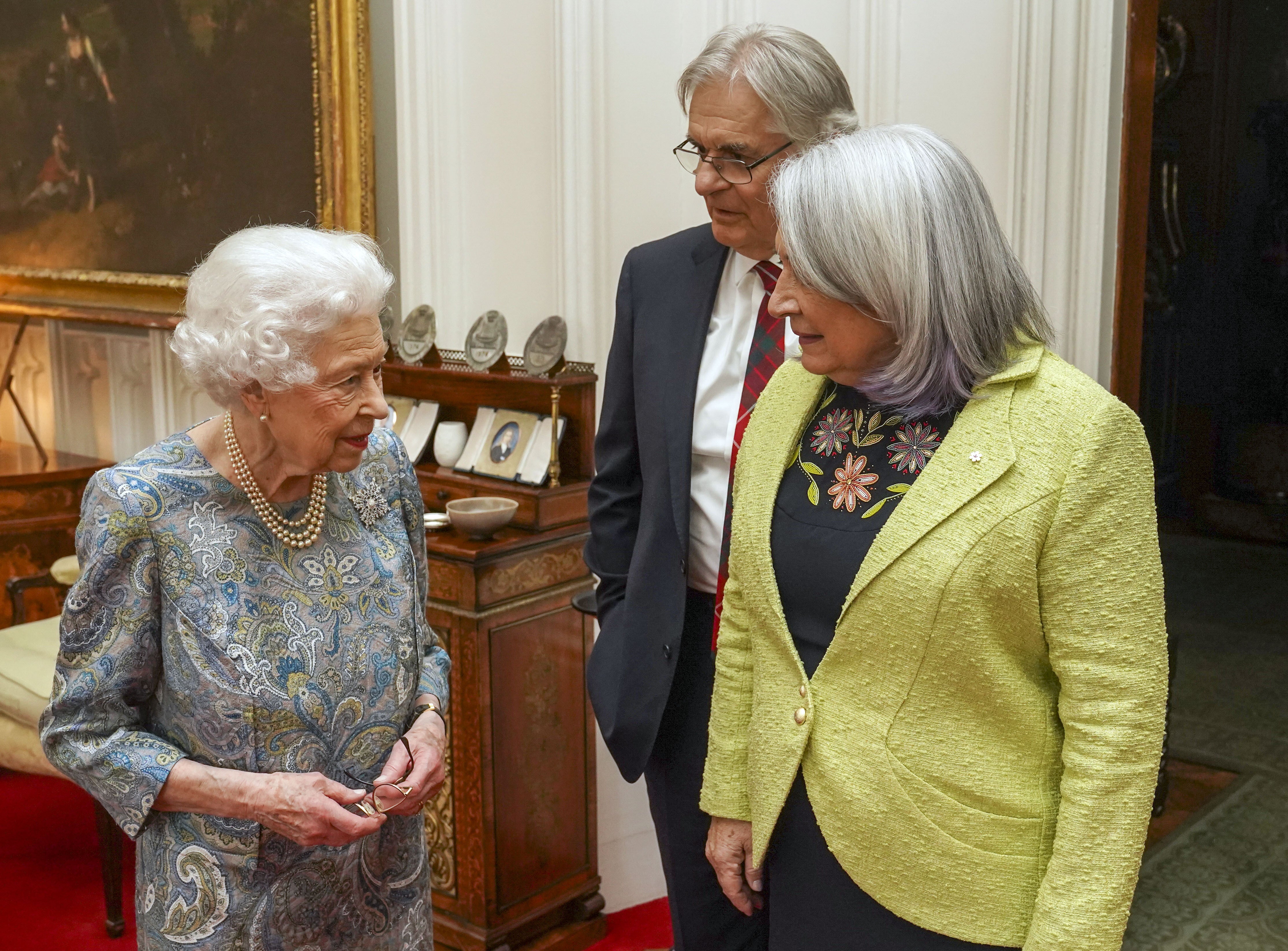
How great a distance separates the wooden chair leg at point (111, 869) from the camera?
11.8 ft

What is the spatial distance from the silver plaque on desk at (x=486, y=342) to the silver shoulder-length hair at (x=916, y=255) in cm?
200

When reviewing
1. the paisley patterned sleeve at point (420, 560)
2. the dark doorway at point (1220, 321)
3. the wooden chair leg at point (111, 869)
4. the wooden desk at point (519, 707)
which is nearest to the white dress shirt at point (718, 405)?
the paisley patterned sleeve at point (420, 560)

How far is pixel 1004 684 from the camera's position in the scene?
4.95ft

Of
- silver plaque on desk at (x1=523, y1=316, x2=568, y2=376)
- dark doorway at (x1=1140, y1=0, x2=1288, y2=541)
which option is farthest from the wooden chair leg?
dark doorway at (x1=1140, y1=0, x2=1288, y2=541)

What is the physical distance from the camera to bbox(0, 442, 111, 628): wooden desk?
489 centimetres

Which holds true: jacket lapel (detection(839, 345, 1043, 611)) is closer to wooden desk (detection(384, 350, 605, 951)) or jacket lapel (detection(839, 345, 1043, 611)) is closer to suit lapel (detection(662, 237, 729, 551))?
suit lapel (detection(662, 237, 729, 551))

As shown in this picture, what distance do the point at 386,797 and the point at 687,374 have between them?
2.69ft

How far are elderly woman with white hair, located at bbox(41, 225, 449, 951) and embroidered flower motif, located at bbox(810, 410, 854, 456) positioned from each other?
610mm

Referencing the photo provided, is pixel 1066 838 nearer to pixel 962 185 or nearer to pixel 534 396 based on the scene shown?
pixel 962 185

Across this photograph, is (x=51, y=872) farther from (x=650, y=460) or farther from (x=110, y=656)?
(x=650, y=460)

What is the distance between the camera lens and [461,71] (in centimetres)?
372

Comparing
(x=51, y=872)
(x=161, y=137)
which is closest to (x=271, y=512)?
(x=51, y=872)

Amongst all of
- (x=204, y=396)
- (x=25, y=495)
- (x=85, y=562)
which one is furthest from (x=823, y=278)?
(x=25, y=495)

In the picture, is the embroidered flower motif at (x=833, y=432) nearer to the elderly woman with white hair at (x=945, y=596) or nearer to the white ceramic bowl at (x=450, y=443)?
the elderly woman with white hair at (x=945, y=596)
